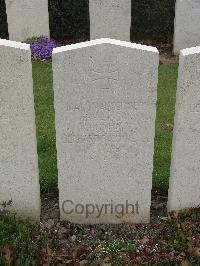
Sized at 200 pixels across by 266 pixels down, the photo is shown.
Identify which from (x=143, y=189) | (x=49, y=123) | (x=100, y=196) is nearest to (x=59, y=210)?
(x=100, y=196)

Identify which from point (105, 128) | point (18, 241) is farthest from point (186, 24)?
point (18, 241)

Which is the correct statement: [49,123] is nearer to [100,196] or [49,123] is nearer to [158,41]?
[100,196]

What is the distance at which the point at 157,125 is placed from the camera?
652 centimetres

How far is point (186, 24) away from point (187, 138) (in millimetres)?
6876

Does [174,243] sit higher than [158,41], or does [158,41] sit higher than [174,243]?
[158,41]

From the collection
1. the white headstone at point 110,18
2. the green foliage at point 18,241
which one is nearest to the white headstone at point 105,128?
the green foliage at point 18,241

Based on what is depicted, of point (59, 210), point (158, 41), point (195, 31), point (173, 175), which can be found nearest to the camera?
point (173, 175)

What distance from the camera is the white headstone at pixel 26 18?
9.97 metres

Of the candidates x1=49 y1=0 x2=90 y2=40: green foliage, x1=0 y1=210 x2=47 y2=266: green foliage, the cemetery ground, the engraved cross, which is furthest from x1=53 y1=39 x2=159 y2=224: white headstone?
x1=49 y1=0 x2=90 y2=40: green foliage

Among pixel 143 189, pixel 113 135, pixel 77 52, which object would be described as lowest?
pixel 143 189

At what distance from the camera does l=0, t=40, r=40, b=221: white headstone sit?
3701mm

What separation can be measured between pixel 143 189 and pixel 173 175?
12.3 inches

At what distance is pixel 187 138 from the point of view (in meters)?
4.03

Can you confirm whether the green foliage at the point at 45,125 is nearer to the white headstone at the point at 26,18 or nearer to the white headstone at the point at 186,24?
the white headstone at the point at 26,18
